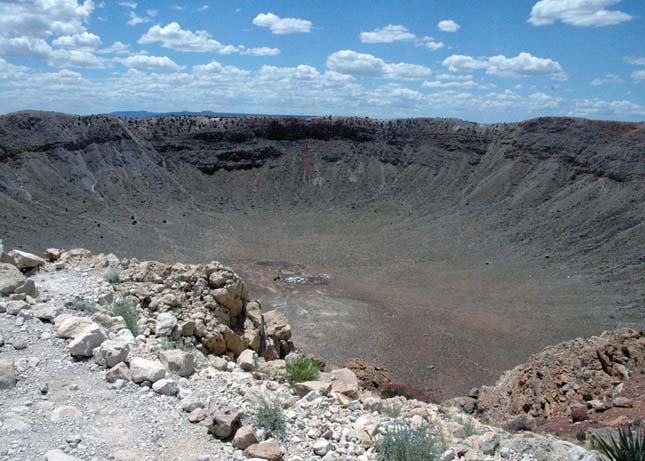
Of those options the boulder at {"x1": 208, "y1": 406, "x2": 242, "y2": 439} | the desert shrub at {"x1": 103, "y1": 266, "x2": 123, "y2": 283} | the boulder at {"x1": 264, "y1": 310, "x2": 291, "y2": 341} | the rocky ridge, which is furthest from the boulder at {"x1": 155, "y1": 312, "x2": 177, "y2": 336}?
the boulder at {"x1": 264, "y1": 310, "x2": 291, "y2": 341}

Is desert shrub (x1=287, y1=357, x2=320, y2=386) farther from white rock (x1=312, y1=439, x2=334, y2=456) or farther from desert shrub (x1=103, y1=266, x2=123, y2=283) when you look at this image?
desert shrub (x1=103, y1=266, x2=123, y2=283)

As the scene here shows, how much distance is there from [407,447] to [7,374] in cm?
471

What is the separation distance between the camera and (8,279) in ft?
29.5

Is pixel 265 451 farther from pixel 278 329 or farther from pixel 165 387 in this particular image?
pixel 278 329

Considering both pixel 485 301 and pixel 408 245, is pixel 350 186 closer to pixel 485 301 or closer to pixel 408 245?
pixel 408 245

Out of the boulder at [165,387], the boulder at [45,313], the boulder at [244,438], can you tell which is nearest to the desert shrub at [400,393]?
the boulder at [45,313]

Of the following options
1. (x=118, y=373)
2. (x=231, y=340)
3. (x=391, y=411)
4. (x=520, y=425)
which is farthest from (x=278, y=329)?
(x=118, y=373)

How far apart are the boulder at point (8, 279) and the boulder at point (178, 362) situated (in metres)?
3.03

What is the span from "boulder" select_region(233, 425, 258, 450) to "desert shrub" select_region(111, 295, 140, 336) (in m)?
3.80

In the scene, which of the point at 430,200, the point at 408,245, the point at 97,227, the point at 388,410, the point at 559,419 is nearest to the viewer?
the point at 388,410

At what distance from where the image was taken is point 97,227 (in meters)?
48.0

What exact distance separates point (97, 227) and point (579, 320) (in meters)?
39.3

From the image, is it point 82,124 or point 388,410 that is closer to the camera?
point 388,410

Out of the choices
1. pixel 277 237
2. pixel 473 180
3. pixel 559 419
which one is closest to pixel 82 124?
pixel 277 237
